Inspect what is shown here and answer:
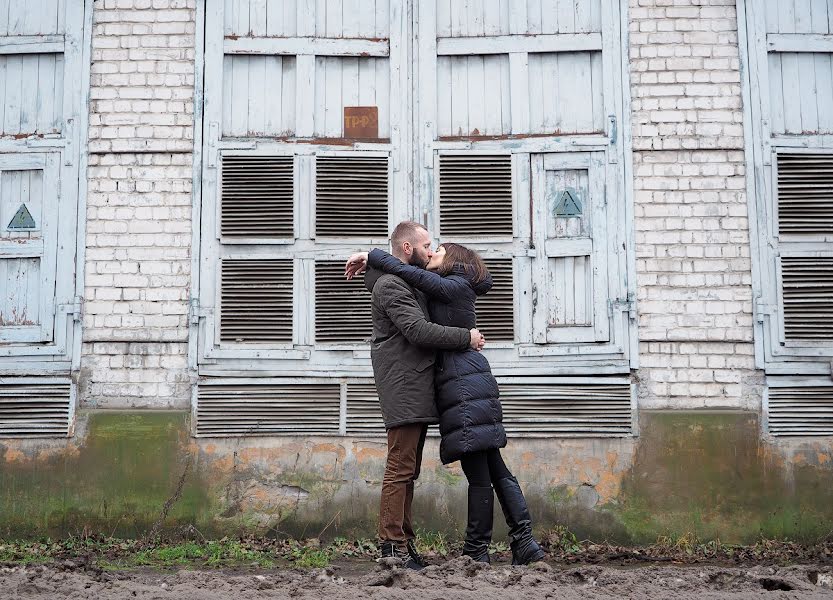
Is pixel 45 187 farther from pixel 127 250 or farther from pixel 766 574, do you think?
pixel 766 574

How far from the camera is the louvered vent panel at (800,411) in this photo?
6648 mm

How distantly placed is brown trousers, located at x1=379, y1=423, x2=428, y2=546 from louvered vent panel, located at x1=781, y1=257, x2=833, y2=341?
3.03m

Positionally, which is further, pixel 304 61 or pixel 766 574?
pixel 304 61

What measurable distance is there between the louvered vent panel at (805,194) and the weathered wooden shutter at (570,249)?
1.27m

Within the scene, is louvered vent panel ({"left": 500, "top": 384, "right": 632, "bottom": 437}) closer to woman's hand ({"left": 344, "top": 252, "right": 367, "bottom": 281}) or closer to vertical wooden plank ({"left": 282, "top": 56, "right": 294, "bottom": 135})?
woman's hand ({"left": 344, "top": 252, "right": 367, "bottom": 281})

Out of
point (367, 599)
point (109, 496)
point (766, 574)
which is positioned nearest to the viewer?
point (367, 599)

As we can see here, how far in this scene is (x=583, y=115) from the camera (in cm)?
696

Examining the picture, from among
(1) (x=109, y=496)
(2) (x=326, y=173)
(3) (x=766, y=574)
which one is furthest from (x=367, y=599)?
(2) (x=326, y=173)

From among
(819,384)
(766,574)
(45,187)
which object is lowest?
(766,574)

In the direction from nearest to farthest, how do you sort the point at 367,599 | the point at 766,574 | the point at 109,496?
1. the point at 367,599
2. the point at 766,574
3. the point at 109,496

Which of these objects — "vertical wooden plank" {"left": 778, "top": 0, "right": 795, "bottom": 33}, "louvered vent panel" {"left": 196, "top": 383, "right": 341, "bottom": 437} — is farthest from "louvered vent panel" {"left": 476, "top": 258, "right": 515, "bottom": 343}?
"vertical wooden plank" {"left": 778, "top": 0, "right": 795, "bottom": 33}

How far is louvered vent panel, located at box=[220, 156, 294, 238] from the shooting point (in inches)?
272

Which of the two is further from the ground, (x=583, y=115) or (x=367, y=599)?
(x=583, y=115)

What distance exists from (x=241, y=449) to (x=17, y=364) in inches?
67.2
